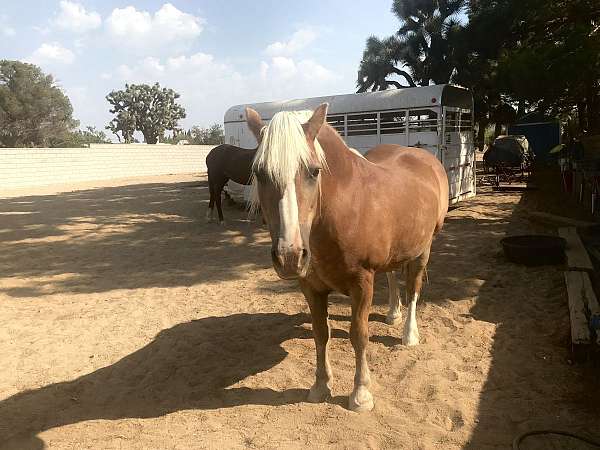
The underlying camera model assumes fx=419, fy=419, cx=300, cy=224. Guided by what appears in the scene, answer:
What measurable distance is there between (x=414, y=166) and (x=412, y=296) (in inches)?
45.9

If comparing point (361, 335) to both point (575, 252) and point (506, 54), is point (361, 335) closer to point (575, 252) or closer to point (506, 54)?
point (575, 252)

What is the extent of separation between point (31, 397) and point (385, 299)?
345cm

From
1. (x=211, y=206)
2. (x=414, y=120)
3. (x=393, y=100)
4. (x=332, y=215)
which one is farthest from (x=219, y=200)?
(x=332, y=215)

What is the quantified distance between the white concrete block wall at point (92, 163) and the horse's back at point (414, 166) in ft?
70.6

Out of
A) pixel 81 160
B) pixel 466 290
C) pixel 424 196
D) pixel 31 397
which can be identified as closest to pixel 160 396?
pixel 31 397

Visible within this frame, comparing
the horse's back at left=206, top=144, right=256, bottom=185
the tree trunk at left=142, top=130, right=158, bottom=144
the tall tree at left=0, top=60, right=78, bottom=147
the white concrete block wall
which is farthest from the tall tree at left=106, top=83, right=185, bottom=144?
the horse's back at left=206, top=144, right=256, bottom=185

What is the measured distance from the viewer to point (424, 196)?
340 centimetres

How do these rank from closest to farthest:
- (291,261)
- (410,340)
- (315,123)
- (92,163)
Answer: (291,261) → (315,123) → (410,340) → (92,163)

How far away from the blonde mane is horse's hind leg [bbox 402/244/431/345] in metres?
1.98

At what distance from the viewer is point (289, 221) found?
202cm

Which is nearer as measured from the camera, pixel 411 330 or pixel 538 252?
pixel 411 330

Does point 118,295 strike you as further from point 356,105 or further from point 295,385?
point 356,105

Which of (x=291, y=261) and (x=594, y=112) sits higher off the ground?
(x=594, y=112)

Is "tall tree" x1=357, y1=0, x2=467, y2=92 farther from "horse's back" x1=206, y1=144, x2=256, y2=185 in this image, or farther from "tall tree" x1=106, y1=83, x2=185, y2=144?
"tall tree" x1=106, y1=83, x2=185, y2=144
